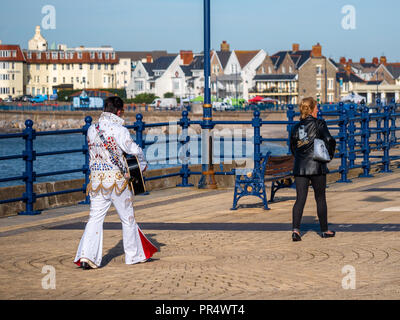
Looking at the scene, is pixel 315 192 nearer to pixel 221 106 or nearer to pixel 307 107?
pixel 307 107

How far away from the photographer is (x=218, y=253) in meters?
9.09

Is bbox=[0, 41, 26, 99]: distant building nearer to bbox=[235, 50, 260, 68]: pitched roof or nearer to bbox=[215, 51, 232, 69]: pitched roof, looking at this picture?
bbox=[215, 51, 232, 69]: pitched roof

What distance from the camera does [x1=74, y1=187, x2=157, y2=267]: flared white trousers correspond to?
8250 millimetres

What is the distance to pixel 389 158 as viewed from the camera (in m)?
19.6

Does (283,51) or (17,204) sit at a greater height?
(283,51)

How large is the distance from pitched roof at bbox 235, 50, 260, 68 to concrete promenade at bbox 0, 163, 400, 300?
12828cm

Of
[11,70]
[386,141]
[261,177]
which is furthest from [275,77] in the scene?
[261,177]

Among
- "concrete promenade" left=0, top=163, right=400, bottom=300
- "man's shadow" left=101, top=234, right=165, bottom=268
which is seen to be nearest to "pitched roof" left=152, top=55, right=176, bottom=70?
"concrete promenade" left=0, top=163, right=400, bottom=300

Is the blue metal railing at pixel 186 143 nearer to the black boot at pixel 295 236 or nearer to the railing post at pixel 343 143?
the railing post at pixel 343 143

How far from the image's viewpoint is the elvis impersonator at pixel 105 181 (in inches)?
325

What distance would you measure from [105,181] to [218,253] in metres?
1.61

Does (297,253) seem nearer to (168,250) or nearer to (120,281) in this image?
(168,250)
